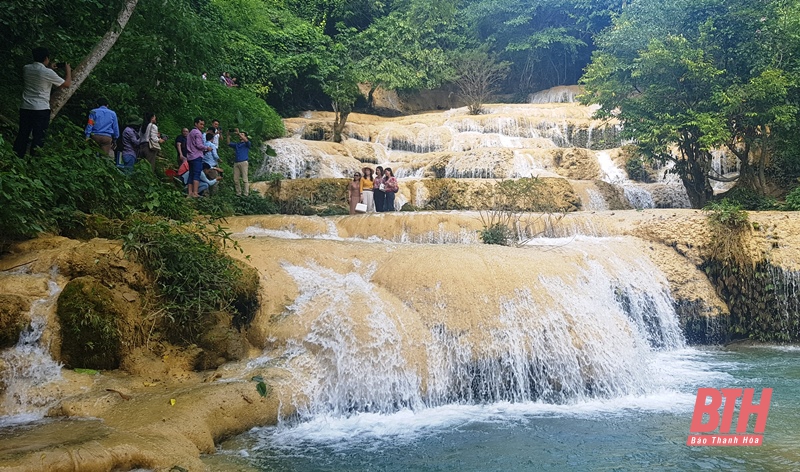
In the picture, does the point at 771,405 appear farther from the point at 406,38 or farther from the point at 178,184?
the point at 406,38

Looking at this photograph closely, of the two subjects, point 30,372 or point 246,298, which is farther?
point 246,298

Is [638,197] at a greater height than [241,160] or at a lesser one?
lesser

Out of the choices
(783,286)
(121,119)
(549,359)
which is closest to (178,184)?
(121,119)

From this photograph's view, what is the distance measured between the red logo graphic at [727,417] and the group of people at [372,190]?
25.6 ft

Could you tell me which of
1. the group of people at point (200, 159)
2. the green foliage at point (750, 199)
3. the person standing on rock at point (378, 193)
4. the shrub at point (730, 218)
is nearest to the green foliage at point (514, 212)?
the person standing on rock at point (378, 193)

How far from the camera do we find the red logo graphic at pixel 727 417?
5.13 m

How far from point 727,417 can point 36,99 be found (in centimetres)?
848

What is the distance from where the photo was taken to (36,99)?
7.20 meters

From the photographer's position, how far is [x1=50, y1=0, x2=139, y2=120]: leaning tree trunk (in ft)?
25.1

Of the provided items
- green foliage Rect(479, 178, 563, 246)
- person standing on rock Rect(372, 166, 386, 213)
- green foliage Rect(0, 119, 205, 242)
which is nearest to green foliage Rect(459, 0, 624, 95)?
green foliage Rect(479, 178, 563, 246)

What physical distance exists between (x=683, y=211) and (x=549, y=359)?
582 centimetres

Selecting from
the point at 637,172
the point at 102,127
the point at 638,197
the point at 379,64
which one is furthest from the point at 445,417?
the point at 379,64

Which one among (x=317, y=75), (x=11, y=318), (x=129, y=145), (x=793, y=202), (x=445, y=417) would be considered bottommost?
(x=445, y=417)

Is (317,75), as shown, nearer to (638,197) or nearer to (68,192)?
(638,197)
